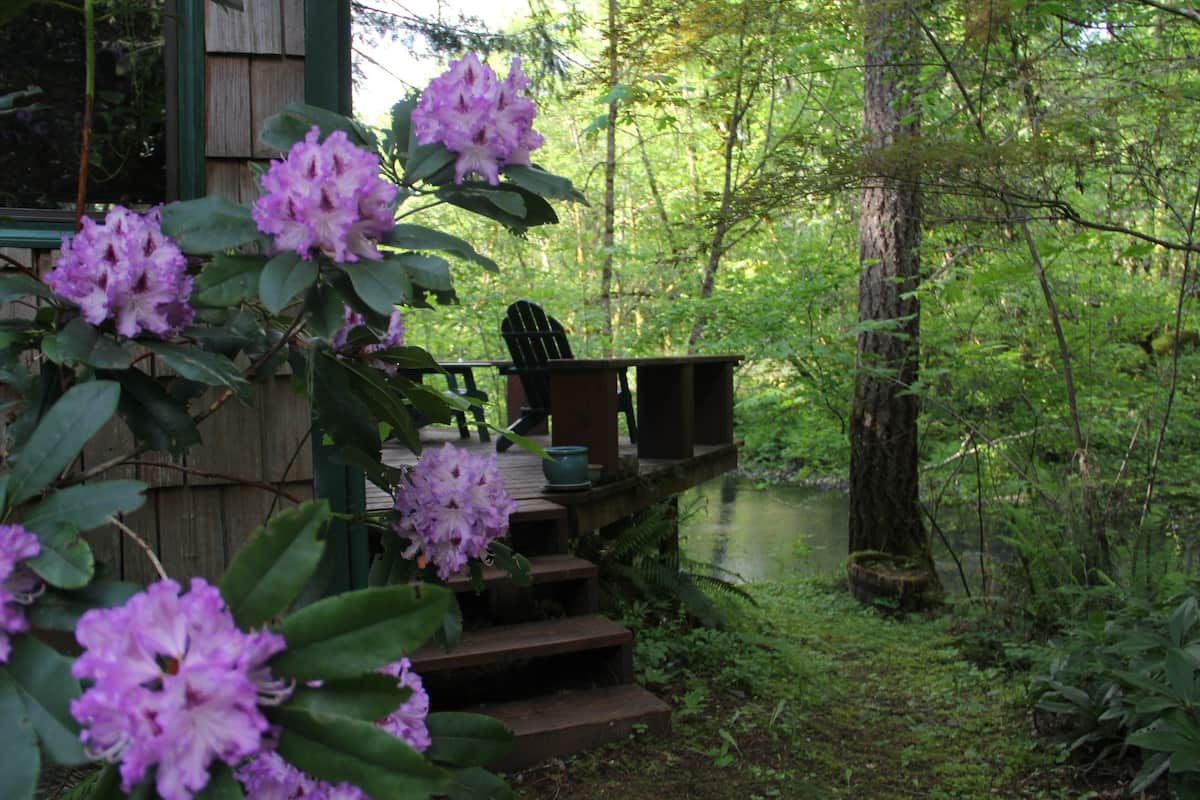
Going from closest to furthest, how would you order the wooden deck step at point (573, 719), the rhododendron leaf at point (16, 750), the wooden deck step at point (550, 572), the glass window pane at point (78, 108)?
the rhododendron leaf at point (16, 750) < the glass window pane at point (78, 108) < the wooden deck step at point (573, 719) < the wooden deck step at point (550, 572)

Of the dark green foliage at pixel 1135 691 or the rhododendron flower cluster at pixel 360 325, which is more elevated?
the rhododendron flower cluster at pixel 360 325

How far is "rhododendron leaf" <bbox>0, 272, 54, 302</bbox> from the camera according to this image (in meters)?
1.15

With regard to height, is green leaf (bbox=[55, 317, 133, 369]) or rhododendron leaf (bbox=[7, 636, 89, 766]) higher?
green leaf (bbox=[55, 317, 133, 369])

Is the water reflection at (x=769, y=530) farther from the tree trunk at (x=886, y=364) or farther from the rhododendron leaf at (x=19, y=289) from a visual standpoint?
the rhododendron leaf at (x=19, y=289)

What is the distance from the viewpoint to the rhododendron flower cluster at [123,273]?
1.07 metres

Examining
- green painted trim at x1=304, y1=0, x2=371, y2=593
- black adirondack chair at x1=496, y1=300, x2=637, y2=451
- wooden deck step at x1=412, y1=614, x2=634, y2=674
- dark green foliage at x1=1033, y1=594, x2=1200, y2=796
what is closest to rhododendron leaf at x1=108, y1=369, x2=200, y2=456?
green painted trim at x1=304, y1=0, x2=371, y2=593

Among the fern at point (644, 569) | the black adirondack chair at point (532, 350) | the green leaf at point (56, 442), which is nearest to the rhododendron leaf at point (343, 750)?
the green leaf at point (56, 442)

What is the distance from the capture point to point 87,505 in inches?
33.8

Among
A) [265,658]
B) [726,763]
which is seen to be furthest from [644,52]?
[265,658]

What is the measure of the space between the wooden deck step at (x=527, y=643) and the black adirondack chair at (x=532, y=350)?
1.62m

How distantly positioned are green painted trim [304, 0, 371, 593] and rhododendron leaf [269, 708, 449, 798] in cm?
130

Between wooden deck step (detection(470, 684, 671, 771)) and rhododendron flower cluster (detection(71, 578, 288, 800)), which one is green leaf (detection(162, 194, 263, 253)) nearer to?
rhododendron flower cluster (detection(71, 578, 288, 800))

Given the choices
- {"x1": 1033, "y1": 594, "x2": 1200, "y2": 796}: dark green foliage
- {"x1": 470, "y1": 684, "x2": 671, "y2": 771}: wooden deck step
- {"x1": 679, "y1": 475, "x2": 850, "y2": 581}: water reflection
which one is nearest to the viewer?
{"x1": 1033, "y1": 594, "x2": 1200, "y2": 796}: dark green foliage

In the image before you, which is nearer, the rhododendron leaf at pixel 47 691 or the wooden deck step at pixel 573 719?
the rhododendron leaf at pixel 47 691
